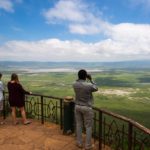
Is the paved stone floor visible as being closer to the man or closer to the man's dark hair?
the man

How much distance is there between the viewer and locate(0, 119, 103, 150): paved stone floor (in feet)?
19.9

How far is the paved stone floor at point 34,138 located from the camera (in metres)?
6.07

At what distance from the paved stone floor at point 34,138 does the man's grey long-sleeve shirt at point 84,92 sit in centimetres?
135

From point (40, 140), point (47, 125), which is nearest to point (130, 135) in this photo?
point (40, 140)

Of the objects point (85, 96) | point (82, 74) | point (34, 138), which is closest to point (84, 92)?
point (85, 96)

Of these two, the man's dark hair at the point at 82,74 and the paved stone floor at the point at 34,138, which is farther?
the paved stone floor at the point at 34,138

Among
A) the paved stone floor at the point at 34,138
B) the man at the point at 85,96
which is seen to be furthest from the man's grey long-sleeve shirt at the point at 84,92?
the paved stone floor at the point at 34,138

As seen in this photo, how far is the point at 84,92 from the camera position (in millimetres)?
5430

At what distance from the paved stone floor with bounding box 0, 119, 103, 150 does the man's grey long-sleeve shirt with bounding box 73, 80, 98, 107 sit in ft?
4.42

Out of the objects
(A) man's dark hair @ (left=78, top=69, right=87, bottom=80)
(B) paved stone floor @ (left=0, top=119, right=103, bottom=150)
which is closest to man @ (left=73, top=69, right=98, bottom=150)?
(A) man's dark hair @ (left=78, top=69, right=87, bottom=80)

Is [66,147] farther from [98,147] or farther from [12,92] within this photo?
[12,92]

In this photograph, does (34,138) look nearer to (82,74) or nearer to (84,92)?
(84,92)

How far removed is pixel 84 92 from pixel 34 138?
2380 millimetres

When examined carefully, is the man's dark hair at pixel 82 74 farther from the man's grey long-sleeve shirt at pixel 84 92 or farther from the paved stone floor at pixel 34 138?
the paved stone floor at pixel 34 138
